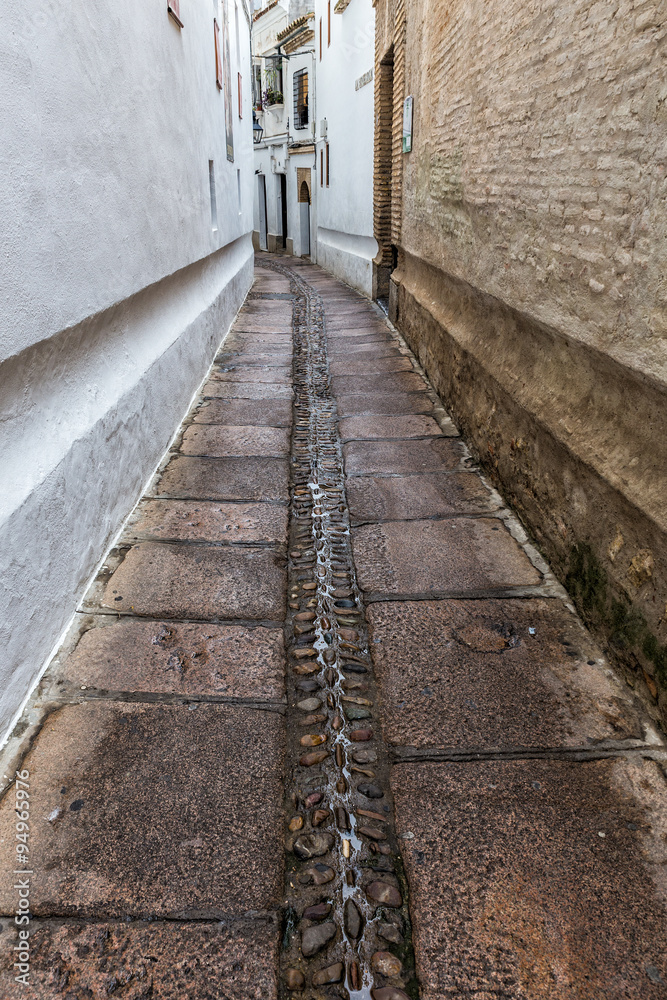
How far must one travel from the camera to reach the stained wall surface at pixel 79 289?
6.16 feet

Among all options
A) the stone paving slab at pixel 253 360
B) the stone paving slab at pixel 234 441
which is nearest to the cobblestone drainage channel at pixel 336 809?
the stone paving slab at pixel 234 441

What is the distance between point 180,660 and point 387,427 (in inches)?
104

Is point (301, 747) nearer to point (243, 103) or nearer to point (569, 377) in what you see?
point (569, 377)

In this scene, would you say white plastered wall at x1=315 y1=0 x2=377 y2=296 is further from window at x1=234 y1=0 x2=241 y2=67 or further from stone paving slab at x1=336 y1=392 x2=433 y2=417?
stone paving slab at x1=336 y1=392 x2=433 y2=417

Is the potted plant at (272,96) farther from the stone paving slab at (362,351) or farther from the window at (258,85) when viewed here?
the stone paving slab at (362,351)

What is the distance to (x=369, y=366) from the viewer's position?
608 cm

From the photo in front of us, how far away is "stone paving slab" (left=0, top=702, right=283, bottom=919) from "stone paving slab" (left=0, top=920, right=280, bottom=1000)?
0.04 meters

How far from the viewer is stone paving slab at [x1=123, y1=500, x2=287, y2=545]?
2938mm

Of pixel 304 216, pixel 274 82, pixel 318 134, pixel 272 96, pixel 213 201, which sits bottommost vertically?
pixel 304 216

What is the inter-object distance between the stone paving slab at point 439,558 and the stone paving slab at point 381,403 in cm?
180

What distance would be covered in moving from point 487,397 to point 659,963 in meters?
2.77

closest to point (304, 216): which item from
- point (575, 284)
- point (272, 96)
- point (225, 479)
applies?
point (272, 96)

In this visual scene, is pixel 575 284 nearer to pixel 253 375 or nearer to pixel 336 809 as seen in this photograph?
pixel 336 809

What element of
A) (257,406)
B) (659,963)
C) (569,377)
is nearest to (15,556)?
(659,963)
